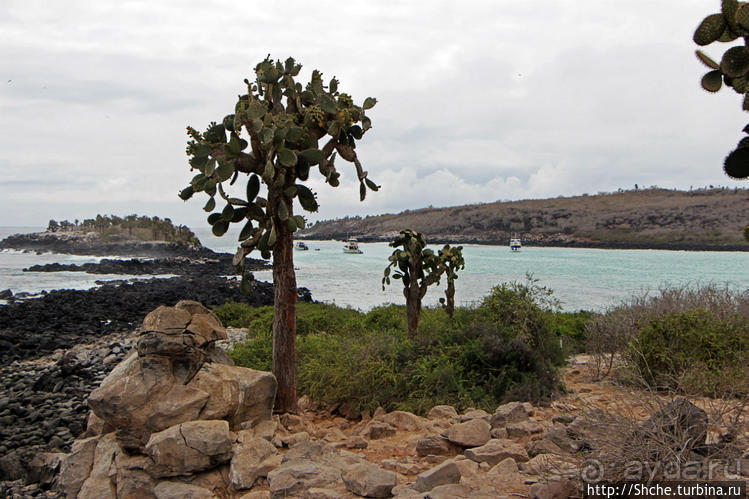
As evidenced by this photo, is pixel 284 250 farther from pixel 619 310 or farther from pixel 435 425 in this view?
pixel 619 310

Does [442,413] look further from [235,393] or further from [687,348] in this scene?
[687,348]

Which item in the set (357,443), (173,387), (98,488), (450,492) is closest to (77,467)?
(98,488)

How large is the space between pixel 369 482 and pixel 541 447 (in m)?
1.56

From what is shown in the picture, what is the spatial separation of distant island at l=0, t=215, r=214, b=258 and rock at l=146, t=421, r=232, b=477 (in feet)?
186

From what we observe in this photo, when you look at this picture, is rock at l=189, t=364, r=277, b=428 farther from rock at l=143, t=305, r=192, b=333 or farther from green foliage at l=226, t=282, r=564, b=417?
green foliage at l=226, t=282, r=564, b=417

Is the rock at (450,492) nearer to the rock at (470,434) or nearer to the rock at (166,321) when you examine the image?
the rock at (470,434)

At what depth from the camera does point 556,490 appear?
3.56 metres

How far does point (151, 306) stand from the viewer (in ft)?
69.5

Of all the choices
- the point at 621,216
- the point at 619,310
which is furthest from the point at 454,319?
the point at 621,216

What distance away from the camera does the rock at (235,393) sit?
5441 millimetres

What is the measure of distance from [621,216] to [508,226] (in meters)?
18.1

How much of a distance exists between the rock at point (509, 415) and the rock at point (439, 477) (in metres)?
1.51

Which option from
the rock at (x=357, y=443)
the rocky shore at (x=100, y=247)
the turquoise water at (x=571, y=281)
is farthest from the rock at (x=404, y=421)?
the rocky shore at (x=100, y=247)

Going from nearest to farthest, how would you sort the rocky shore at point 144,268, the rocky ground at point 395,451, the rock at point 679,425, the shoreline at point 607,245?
the rock at point 679,425 → the rocky ground at point 395,451 → the rocky shore at point 144,268 → the shoreline at point 607,245
